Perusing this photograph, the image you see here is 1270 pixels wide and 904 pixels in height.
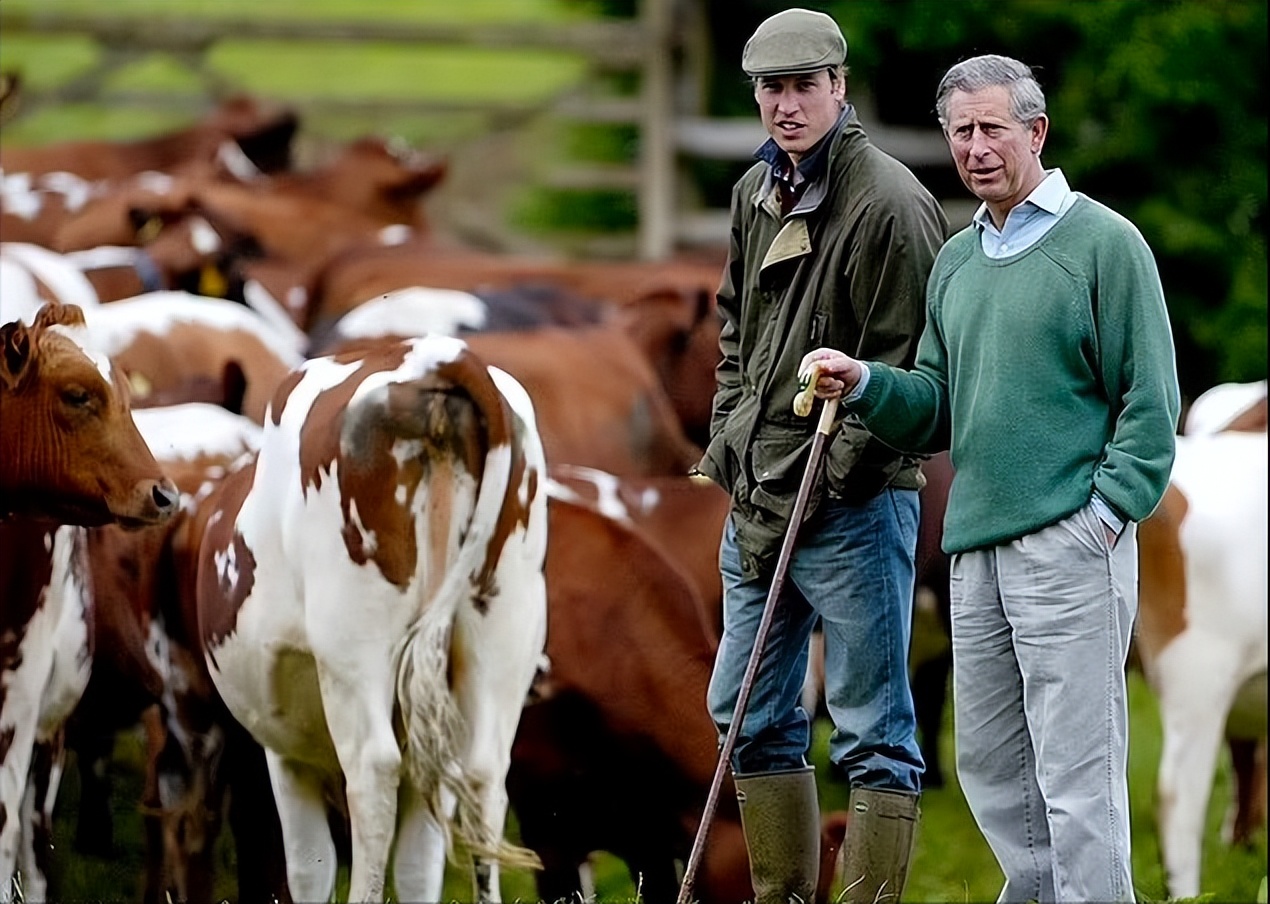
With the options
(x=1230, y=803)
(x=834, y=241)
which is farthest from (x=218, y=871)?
(x=1230, y=803)

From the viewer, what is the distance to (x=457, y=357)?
616 cm

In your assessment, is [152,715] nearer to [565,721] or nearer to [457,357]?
[565,721]

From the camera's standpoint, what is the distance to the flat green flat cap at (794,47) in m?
5.35

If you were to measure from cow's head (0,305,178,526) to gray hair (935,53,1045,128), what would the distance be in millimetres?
2405

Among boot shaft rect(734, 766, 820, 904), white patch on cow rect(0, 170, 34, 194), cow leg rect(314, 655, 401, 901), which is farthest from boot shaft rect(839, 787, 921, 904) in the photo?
white patch on cow rect(0, 170, 34, 194)

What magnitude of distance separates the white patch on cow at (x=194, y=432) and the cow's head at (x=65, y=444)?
210 cm

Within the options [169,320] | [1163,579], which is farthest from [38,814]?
[1163,579]

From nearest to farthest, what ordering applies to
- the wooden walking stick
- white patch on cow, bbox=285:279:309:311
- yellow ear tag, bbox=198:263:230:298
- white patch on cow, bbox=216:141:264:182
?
1. the wooden walking stick
2. yellow ear tag, bbox=198:263:230:298
3. white patch on cow, bbox=285:279:309:311
4. white patch on cow, bbox=216:141:264:182

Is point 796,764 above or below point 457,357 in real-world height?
below

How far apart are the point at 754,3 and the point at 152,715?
31.2 feet

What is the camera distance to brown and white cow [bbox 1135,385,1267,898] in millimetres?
8203

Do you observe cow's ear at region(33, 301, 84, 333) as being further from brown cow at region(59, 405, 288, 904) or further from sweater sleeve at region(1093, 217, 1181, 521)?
sweater sleeve at region(1093, 217, 1181, 521)

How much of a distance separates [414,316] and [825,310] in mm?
5448

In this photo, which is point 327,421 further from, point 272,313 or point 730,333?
point 272,313
